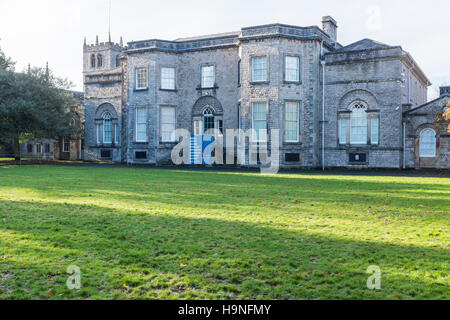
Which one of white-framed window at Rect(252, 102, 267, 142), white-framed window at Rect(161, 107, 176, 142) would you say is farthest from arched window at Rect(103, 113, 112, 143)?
white-framed window at Rect(252, 102, 267, 142)

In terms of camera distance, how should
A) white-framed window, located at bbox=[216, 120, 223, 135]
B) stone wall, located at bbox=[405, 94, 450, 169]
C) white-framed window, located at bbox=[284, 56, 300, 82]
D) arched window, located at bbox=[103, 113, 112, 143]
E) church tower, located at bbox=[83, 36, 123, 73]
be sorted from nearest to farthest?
1. stone wall, located at bbox=[405, 94, 450, 169]
2. white-framed window, located at bbox=[284, 56, 300, 82]
3. white-framed window, located at bbox=[216, 120, 223, 135]
4. arched window, located at bbox=[103, 113, 112, 143]
5. church tower, located at bbox=[83, 36, 123, 73]

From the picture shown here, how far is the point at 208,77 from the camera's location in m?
31.6

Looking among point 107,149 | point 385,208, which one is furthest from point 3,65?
point 385,208

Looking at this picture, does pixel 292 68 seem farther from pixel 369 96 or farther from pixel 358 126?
pixel 358 126

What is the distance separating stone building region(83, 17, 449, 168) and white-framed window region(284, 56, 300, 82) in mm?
72

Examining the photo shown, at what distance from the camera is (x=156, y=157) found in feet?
104

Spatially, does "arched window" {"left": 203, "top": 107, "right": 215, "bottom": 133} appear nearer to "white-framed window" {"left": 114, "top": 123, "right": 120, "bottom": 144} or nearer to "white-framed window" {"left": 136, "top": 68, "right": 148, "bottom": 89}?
"white-framed window" {"left": 136, "top": 68, "right": 148, "bottom": 89}

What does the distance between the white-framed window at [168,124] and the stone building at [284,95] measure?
0.08m

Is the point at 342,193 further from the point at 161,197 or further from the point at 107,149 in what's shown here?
the point at 107,149

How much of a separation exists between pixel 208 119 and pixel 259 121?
5236 mm

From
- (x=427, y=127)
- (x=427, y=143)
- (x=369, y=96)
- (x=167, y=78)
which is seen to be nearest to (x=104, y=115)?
(x=167, y=78)

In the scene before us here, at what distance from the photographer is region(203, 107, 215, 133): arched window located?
31.6 m

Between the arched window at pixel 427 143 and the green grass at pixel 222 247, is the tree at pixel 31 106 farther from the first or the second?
the arched window at pixel 427 143
